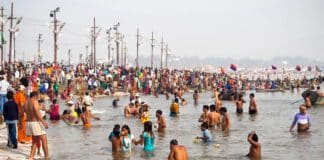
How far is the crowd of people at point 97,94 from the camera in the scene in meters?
15.4

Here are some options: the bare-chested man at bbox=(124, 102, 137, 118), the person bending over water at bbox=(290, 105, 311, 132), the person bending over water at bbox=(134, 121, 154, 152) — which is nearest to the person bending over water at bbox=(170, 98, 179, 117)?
the bare-chested man at bbox=(124, 102, 137, 118)

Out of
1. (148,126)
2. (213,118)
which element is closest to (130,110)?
(213,118)

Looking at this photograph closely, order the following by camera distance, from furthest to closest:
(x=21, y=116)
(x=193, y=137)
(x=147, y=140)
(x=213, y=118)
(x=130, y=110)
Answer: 1. (x=130, y=110)
2. (x=213, y=118)
3. (x=193, y=137)
4. (x=147, y=140)
5. (x=21, y=116)

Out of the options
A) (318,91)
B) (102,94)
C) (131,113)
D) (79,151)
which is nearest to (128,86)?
(102,94)

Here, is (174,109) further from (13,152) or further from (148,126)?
(13,152)

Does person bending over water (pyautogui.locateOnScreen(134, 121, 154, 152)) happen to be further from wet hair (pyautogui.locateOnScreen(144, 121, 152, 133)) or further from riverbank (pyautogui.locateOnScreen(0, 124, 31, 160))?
riverbank (pyautogui.locateOnScreen(0, 124, 31, 160))

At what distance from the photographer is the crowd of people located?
1537 cm

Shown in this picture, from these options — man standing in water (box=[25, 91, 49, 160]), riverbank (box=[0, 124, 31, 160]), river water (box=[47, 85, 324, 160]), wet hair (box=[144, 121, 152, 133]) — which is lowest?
river water (box=[47, 85, 324, 160])

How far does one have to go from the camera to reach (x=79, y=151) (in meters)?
18.1

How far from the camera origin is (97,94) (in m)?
49.0

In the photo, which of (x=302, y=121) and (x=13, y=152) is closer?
(x=13, y=152)

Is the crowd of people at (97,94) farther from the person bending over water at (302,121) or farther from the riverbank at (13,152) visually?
the riverbank at (13,152)

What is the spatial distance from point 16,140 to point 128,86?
39.1 metres

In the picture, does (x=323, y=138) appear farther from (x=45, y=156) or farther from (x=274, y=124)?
(x=45, y=156)
